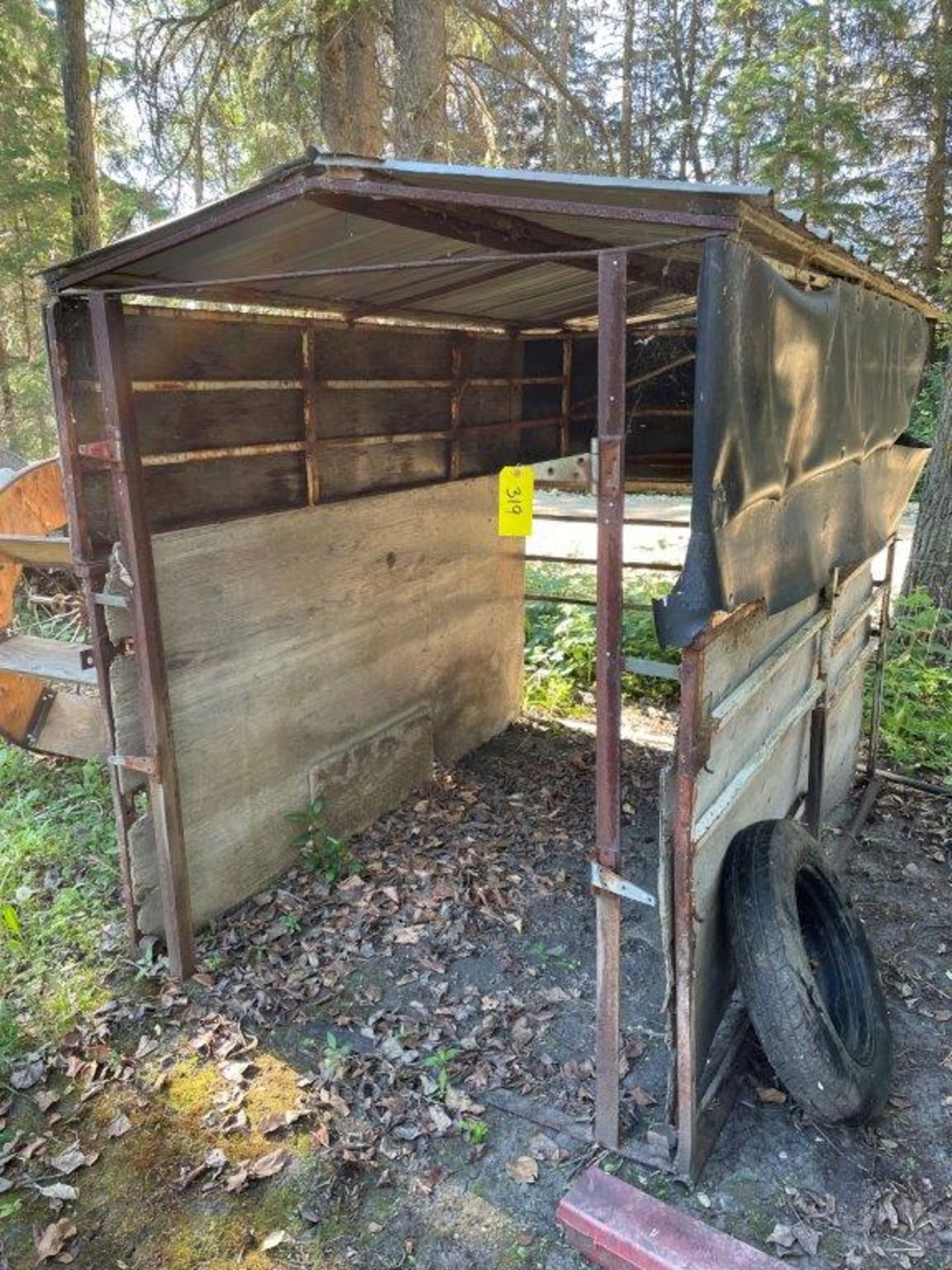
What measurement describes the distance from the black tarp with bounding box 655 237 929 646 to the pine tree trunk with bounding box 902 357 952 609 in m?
3.01

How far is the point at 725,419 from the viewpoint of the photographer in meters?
2.07

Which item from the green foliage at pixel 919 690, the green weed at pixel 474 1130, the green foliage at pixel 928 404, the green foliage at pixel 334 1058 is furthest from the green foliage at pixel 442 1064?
the green foliage at pixel 928 404

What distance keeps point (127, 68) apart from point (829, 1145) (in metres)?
10.3

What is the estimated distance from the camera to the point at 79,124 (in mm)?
8977

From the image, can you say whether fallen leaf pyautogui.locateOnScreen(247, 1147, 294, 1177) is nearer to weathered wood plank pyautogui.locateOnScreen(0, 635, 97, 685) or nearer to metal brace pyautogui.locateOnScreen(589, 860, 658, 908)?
metal brace pyautogui.locateOnScreen(589, 860, 658, 908)

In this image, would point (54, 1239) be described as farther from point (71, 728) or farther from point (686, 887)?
point (71, 728)

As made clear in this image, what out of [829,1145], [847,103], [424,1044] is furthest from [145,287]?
[847,103]

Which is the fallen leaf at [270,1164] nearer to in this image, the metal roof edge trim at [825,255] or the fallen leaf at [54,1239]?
the fallen leaf at [54,1239]

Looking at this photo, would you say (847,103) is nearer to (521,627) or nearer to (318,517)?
(521,627)

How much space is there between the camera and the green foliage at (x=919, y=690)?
5.43 metres

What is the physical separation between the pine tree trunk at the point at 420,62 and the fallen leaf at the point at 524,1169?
278 inches

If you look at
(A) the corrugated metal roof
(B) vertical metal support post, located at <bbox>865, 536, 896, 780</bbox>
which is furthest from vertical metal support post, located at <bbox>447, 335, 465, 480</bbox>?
(B) vertical metal support post, located at <bbox>865, 536, 896, 780</bbox>

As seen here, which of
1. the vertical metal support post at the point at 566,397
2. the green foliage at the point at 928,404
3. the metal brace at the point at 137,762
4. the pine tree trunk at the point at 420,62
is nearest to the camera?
the metal brace at the point at 137,762

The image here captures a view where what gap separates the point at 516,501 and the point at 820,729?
5.95ft
